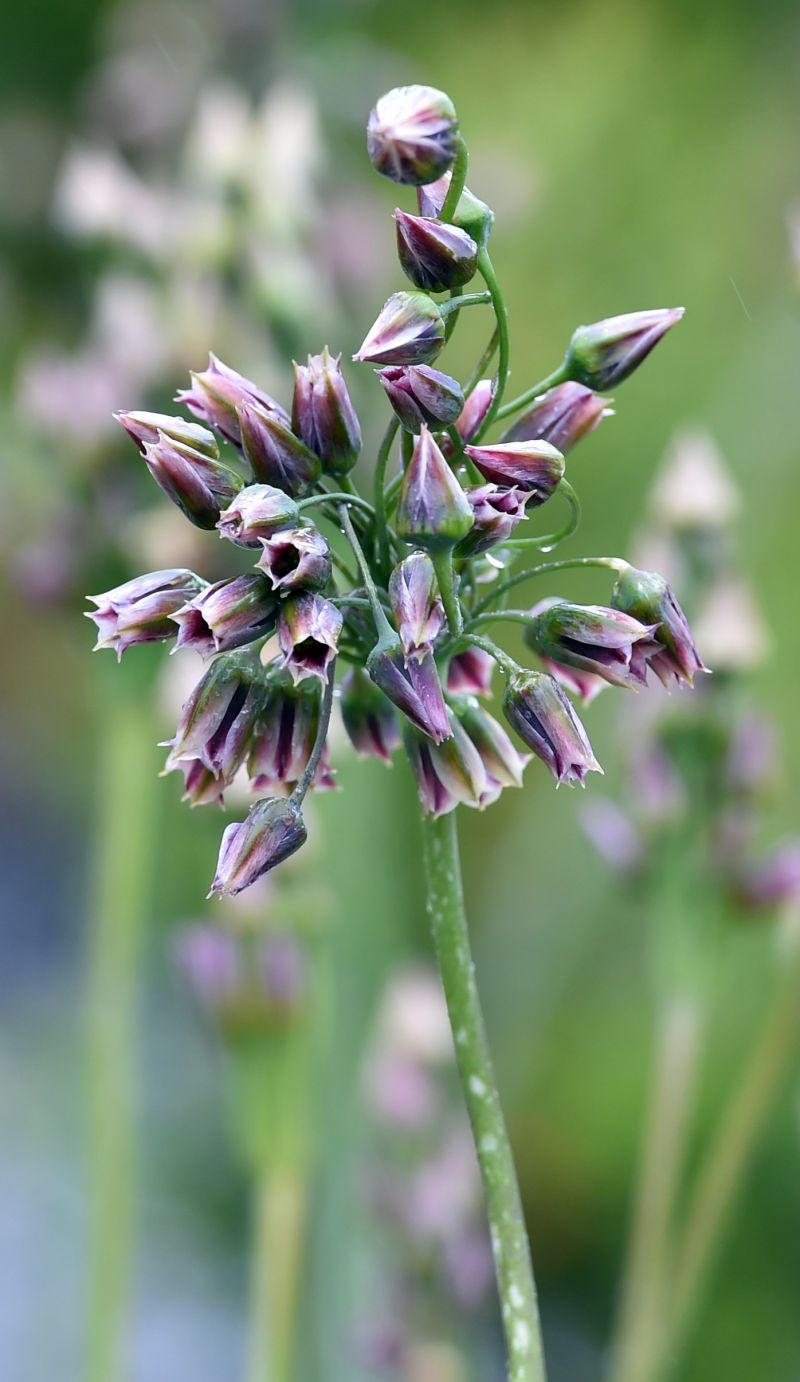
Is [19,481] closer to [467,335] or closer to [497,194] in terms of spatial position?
[497,194]

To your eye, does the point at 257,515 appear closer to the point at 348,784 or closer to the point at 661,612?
the point at 661,612

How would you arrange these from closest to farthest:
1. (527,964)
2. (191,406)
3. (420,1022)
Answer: (191,406)
(420,1022)
(527,964)

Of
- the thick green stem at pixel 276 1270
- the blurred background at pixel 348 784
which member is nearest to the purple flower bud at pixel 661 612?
the blurred background at pixel 348 784

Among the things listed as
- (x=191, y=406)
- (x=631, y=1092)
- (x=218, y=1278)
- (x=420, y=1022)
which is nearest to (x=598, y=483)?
(x=631, y=1092)

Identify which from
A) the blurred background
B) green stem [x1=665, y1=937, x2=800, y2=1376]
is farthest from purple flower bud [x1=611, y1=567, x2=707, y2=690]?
green stem [x1=665, y1=937, x2=800, y2=1376]

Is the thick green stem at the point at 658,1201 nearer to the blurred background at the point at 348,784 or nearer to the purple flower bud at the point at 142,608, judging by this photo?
the blurred background at the point at 348,784

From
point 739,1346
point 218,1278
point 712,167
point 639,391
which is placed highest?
point 712,167
